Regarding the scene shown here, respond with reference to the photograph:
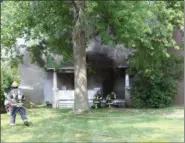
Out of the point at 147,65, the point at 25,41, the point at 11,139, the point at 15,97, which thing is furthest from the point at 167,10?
the point at 11,139

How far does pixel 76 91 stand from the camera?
14.8 metres

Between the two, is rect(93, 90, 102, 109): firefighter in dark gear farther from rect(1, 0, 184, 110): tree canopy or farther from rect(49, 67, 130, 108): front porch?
rect(1, 0, 184, 110): tree canopy

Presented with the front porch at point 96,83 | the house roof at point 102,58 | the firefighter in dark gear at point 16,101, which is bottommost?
the firefighter in dark gear at point 16,101

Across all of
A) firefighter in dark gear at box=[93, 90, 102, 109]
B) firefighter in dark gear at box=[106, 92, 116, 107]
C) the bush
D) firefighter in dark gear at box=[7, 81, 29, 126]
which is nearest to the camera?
firefighter in dark gear at box=[7, 81, 29, 126]

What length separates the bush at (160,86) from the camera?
1708 centimetres

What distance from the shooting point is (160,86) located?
17.4 meters

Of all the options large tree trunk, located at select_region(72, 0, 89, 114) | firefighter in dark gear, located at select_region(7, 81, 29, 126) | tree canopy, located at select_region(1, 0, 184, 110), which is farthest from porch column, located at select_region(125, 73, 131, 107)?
firefighter in dark gear, located at select_region(7, 81, 29, 126)

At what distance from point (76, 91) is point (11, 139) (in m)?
8.72

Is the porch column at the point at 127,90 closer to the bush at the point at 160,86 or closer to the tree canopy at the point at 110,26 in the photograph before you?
the bush at the point at 160,86

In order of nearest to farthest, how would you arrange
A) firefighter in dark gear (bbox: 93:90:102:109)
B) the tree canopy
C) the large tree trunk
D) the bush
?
1. the tree canopy
2. the large tree trunk
3. the bush
4. firefighter in dark gear (bbox: 93:90:102:109)

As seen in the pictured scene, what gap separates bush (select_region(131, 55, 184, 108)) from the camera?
1708 centimetres

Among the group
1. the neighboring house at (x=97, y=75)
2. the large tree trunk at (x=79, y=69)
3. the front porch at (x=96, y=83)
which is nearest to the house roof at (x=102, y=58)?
the neighboring house at (x=97, y=75)

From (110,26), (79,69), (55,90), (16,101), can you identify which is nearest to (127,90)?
(55,90)

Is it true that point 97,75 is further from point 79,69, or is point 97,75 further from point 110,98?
point 79,69
